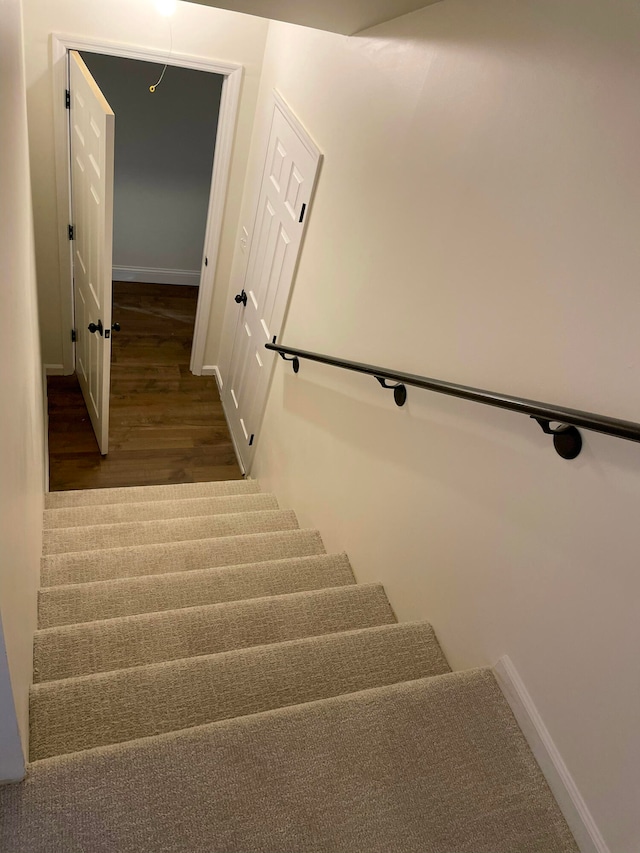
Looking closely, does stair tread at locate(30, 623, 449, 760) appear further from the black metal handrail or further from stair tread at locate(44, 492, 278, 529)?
stair tread at locate(44, 492, 278, 529)

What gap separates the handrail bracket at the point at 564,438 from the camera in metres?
1.31

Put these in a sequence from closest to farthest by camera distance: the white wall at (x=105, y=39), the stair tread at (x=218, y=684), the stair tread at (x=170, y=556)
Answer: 1. the stair tread at (x=218, y=684)
2. the stair tread at (x=170, y=556)
3. the white wall at (x=105, y=39)

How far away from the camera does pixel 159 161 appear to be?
Result: 5.58 meters

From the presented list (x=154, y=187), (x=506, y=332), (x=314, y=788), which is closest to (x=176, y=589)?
(x=314, y=788)

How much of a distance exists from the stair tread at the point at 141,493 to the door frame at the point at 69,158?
1.59 m

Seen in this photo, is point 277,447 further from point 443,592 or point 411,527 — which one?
point 443,592

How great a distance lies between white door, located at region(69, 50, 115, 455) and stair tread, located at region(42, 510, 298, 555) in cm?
118

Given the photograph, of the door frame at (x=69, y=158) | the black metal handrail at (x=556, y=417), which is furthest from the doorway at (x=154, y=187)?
the black metal handrail at (x=556, y=417)

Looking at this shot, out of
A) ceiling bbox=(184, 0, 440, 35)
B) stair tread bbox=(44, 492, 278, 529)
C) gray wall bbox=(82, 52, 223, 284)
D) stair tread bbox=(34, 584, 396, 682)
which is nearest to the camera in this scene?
stair tread bbox=(34, 584, 396, 682)

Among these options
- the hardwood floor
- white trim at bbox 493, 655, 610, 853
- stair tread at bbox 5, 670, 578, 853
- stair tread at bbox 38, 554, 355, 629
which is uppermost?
white trim at bbox 493, 655, 610, 853

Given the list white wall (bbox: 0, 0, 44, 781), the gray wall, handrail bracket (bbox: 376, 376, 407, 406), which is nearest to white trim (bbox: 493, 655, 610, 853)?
handrail bracket (bbox: 376, 376, 407, 406)

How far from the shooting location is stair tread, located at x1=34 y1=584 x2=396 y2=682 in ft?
5.70

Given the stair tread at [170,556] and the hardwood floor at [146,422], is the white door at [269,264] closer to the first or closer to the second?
the hardwood floor at [146,422]

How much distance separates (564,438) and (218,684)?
108 centimetres
